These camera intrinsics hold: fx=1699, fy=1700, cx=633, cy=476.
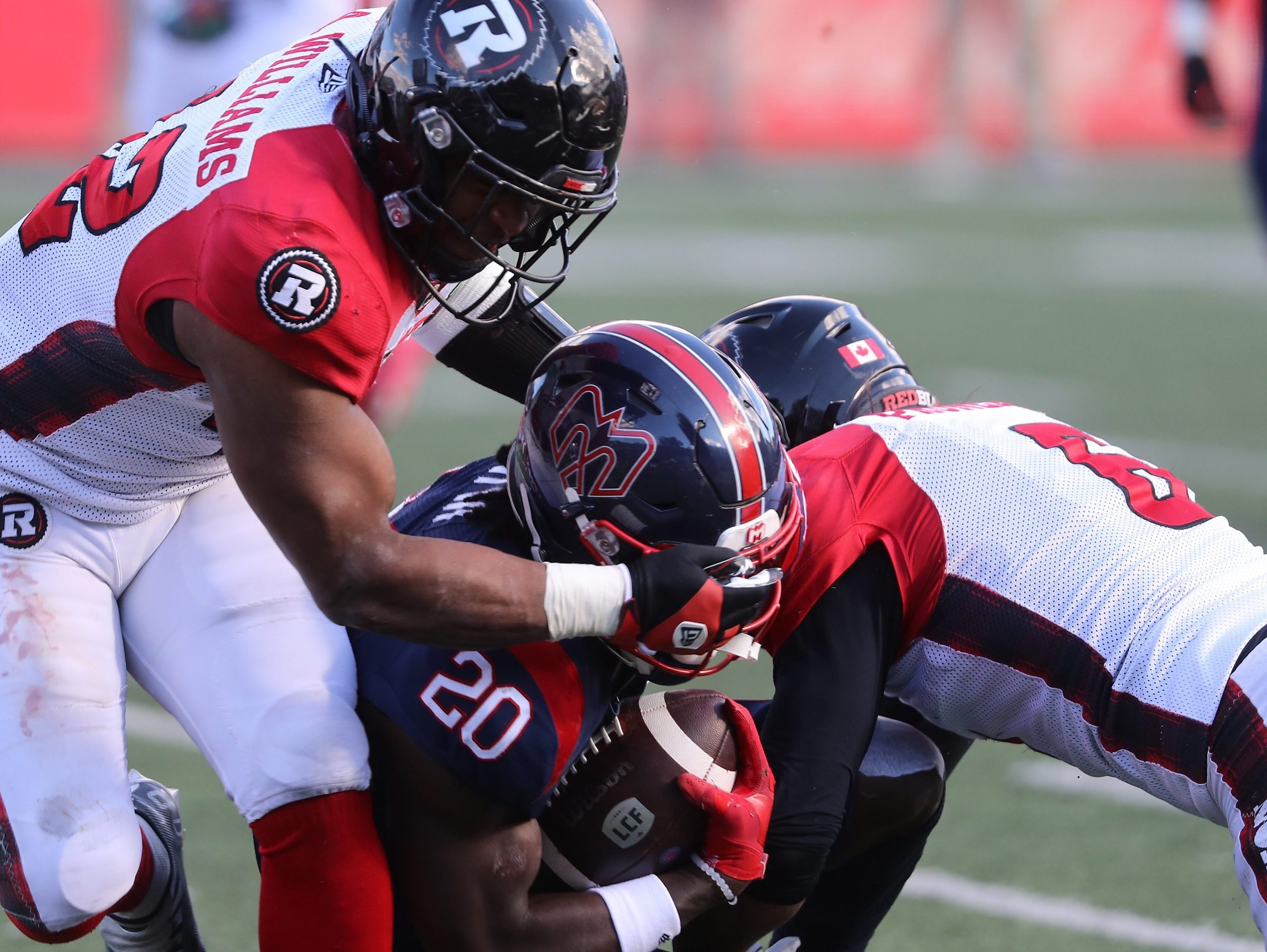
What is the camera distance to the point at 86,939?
140 inches

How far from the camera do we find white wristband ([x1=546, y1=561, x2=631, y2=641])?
2.48 m

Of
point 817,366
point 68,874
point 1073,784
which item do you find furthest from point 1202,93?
point 68,874

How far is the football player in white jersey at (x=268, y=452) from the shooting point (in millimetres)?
2439

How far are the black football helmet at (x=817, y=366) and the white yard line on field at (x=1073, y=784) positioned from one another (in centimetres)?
129

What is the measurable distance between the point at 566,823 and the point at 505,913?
24 cm

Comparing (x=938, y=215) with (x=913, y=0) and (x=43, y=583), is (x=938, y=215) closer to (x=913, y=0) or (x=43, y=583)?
(x=913, y=0)

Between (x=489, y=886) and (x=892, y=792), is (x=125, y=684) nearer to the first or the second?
(x=489, y=886)

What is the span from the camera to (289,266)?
7.86 feet

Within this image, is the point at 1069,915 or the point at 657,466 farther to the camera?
the point at 1069,915

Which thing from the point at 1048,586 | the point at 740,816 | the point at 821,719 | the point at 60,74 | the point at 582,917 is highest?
the point at 1048,586

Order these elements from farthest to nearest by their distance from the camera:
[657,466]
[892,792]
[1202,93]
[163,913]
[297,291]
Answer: [1202,93] → [163,913] → [892,792] → [657,466] → [297,291]

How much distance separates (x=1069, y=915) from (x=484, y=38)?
2150mm

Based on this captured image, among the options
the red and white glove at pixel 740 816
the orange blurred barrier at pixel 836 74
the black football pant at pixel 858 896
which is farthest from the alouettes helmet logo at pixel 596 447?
the orange blurred barrier at pixel 836 74

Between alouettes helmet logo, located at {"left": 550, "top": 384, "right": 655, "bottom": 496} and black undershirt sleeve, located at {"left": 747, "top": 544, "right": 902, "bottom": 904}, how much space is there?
1.21 ft
